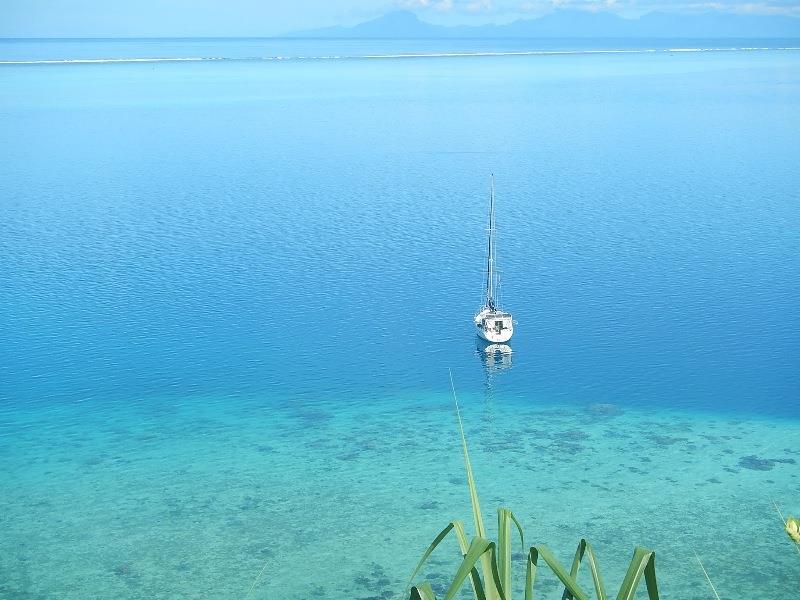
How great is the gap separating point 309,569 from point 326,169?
37.9m

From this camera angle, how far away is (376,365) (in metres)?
26.8

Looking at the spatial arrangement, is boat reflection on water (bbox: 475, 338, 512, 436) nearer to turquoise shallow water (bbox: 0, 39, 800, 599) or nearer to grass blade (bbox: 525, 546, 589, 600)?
turquoise shallow water (bbox: 0, 39, 800, 599)

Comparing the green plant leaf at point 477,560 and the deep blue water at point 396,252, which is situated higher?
the green plant leaf at point 477,560

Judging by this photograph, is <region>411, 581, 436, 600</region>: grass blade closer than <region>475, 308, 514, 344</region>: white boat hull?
Yes

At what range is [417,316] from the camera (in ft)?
98.9

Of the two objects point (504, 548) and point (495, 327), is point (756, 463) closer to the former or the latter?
point (495, 327)

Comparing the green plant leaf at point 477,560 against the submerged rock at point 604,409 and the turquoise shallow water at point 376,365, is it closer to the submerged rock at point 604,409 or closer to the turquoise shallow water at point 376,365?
the turquoise shallow water at point 376,365

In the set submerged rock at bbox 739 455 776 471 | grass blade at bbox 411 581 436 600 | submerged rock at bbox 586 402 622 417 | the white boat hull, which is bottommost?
submerged rock at bbox 739 455 776 471

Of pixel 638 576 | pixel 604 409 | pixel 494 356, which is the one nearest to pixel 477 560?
pixel 638 576

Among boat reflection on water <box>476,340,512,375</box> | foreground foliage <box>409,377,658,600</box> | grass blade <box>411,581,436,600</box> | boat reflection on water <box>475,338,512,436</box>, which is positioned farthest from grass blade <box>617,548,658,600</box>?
boat reflection on water <box>476,340,512,375</box>

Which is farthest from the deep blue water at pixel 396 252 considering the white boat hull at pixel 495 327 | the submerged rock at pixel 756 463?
the submerged rock at pixel 756 463

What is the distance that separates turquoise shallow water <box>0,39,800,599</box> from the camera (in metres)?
18.7

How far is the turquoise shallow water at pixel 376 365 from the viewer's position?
1867 cm

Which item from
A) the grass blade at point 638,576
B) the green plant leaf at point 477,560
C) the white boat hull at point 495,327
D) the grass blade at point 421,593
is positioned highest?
the green plant leaf at point 477,560
